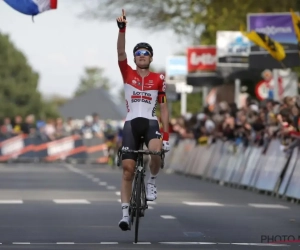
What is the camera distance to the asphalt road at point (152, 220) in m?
14.3

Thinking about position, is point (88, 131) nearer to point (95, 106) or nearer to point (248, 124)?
point (248, 124)

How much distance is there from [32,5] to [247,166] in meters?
10.5

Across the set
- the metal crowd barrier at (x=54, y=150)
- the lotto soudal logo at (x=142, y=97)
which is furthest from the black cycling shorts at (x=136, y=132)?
the metal crowd barrier at (x=54, y=150)

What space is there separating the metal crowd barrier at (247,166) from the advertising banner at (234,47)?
2625mm

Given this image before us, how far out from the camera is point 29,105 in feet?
511

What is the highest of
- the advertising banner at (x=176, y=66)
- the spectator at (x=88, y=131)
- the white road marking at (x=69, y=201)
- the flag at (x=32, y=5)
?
the flag at (x=32, y=5)

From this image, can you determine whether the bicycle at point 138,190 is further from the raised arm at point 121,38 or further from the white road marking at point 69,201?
the white road marking at point 69,201

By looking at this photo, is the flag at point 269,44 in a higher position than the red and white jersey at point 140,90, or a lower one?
higher

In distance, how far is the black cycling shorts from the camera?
1491 centimetres

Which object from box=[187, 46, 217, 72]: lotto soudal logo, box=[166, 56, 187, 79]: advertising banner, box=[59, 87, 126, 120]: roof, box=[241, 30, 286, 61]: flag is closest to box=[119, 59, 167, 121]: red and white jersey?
box=[241, 30, 286, 61]: flag

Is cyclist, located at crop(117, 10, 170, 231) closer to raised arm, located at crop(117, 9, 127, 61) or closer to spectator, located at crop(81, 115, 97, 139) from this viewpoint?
raised arm, located at crop(117, 9, 127, 61)

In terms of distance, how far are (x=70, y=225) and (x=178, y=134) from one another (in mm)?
27294

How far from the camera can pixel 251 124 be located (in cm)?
3073

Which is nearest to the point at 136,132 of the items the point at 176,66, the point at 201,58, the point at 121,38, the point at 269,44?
the point at 121,38
